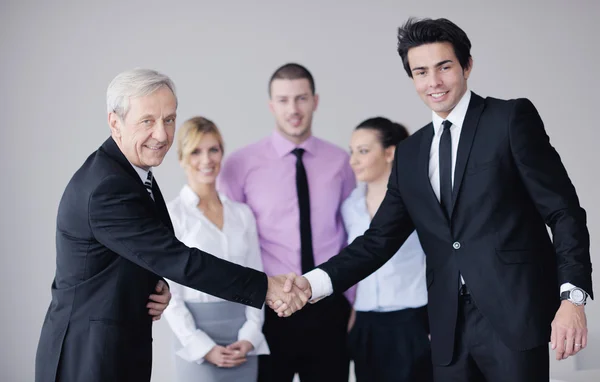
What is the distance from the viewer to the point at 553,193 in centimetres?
208

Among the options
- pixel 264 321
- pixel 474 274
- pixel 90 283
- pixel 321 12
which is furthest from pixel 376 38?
pixel 90 283

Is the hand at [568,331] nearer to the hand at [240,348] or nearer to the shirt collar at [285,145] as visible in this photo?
the hand at [240,348]

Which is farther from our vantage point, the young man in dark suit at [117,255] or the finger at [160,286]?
the finger at [160,286]

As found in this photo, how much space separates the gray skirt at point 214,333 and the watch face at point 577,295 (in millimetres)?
1584

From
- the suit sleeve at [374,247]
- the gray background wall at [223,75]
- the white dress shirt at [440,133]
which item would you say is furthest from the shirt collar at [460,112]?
the gray background wall at [223,75]

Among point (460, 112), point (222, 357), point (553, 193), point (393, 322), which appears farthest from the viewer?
point (393, 322)

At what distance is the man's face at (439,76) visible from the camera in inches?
92.1

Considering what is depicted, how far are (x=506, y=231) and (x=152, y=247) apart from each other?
106cm

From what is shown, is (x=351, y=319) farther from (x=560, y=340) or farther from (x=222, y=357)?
(x=560, y=340)

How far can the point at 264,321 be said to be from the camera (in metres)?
3.34

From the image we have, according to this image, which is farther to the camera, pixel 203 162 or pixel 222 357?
pixel 203 162

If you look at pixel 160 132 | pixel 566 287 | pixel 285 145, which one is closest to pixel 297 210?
pixel 285 145

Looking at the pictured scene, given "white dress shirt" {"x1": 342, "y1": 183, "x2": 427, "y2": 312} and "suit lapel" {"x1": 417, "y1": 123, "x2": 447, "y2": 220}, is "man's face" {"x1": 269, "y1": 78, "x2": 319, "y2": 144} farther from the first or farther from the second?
"suit lapel" {"x1": 417, "y1": 123, "x2": 447, "y2": 220}

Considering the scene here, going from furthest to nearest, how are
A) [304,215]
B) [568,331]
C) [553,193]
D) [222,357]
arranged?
[304,215]
[222,357]
[553,193]
[568,331]
